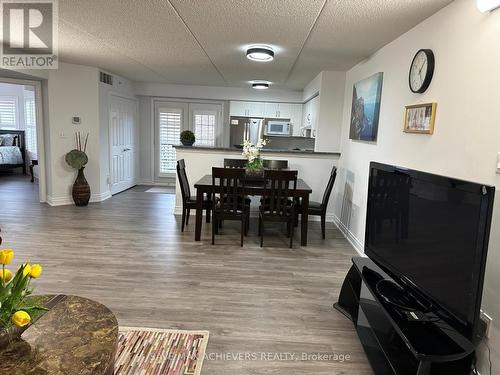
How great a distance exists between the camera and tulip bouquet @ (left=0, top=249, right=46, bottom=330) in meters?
1.21

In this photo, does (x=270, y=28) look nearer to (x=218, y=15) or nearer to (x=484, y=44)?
(x=218, y=15)

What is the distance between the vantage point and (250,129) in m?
7.79

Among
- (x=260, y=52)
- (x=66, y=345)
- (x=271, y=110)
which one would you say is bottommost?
(x=66, y=345)

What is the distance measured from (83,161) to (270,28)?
407cm

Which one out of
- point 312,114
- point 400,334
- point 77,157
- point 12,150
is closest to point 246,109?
point 312,114

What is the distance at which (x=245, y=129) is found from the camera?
7816mm

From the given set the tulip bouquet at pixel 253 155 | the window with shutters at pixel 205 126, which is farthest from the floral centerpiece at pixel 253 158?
the window with shutters at pixel 205 126

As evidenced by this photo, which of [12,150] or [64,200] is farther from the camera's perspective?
[12,150]

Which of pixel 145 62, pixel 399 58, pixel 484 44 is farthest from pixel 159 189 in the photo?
pixel 484 44

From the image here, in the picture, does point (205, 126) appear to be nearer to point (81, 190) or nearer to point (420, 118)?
point (81, 190)

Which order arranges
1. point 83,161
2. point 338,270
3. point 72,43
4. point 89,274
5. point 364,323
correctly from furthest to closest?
point 83,161 → point 72,43 → point 338,270 → point 89,274 → point 364,323

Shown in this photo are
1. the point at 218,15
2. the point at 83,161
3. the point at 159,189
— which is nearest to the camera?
the point at 218,15

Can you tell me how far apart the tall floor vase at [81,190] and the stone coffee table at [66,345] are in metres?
4.58

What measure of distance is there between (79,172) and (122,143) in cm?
152
